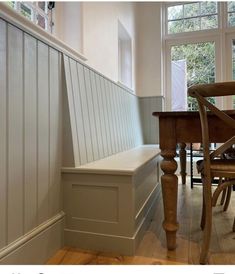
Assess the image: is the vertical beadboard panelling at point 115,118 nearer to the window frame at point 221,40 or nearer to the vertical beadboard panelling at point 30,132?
the vertical beadboard panelling at point 30,132

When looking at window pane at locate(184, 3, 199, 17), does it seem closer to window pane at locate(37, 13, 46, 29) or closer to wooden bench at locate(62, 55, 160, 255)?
window pane at locate(37, 13, 46, 29)

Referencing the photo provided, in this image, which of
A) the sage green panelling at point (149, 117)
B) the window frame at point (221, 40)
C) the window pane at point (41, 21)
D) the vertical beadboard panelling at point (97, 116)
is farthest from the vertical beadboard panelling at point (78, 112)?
the window frame at point (221, 40)

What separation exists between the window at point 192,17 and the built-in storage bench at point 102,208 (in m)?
3.30

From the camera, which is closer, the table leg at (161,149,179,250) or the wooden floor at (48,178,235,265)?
the wooden floor at (48,178,235,265)

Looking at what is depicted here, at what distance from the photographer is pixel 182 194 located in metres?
2.47

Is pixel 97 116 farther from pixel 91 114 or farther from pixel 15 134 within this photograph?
pixel 15 134

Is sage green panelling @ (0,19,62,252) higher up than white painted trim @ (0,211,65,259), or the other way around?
sage green panelling @ (0,19,62,252)

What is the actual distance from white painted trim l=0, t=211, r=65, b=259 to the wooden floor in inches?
6.4

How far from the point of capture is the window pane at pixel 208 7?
149 inches

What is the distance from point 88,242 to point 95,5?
2.07m

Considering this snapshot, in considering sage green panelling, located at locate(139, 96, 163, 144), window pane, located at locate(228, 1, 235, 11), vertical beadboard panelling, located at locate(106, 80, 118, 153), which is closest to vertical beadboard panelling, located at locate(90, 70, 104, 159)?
vertical beadboard panelling, located at locate(106, 80, 118, 153)

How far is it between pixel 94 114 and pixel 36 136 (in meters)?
0.65

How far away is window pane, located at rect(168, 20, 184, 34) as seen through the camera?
12.9 feet

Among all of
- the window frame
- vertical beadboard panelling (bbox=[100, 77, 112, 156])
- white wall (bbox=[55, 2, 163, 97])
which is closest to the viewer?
vertical beadboard panelling (bbox=[100, 77, 112, 156])
